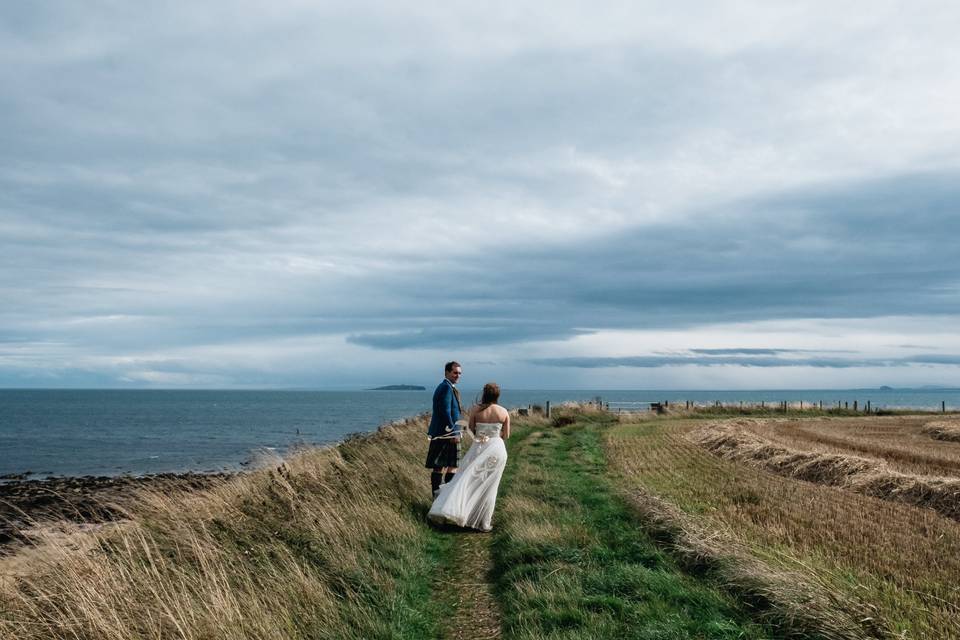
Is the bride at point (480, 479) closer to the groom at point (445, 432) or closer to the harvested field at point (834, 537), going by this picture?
the groom at point (445, 432)

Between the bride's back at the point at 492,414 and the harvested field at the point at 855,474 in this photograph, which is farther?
the harvested field at the point at 855,474

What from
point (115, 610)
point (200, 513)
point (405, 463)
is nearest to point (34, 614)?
point (115, 610)

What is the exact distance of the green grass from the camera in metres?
6.95

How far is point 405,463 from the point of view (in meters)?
17.0

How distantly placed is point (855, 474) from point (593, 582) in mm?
11729

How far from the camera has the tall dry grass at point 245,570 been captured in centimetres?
608

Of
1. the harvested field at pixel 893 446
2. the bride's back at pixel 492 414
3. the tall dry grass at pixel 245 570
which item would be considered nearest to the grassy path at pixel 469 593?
the tall dry grass at pixel 245 570

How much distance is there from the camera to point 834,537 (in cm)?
1072

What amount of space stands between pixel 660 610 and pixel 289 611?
11.7ft

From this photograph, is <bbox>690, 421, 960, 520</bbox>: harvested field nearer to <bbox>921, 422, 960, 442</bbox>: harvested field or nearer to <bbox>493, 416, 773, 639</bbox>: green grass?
<bbox>493, 416, 773, 639</bbox>: green grass

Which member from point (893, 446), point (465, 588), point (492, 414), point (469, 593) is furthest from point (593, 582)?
point (893, 446)

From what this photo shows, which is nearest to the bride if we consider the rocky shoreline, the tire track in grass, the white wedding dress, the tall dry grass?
the white wedding dress

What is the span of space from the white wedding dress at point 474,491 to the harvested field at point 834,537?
8.29ft

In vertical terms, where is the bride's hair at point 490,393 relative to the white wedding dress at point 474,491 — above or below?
above
